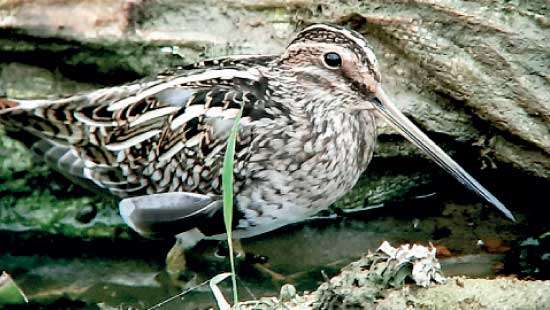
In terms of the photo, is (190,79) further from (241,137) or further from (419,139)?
(419,139)

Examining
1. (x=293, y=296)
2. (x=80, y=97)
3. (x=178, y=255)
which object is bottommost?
(x=178, y=255)

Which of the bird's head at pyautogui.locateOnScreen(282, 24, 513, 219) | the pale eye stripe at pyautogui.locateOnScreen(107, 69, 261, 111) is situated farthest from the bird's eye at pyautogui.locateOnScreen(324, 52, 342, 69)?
the pale eye stripe at pyautogui.locateOnScreen(107, 69, 261, 111)

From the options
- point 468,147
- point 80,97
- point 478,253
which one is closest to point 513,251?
point 478,253

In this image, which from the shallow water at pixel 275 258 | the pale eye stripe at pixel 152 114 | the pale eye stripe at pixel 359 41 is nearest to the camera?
the pale eye stripe at pixel 359 41

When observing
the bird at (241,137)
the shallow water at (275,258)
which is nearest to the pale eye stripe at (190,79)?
the bird at (241,137)

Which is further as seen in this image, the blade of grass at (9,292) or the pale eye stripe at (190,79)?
the pale eye stripe at (190,79)

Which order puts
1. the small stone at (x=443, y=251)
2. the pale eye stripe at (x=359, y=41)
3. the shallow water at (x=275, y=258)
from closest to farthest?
the pale eye stripe at (x=359, y=41) → the shallow water at (x=275, y=258) → the small stone at (x=443, y=251)

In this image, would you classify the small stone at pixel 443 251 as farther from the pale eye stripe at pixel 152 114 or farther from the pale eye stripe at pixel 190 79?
the pale eye stripe at pixel 152 114

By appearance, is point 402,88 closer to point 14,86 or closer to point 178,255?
point 178,255

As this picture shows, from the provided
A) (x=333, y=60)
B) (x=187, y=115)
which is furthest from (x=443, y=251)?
(x=187, y=115)
